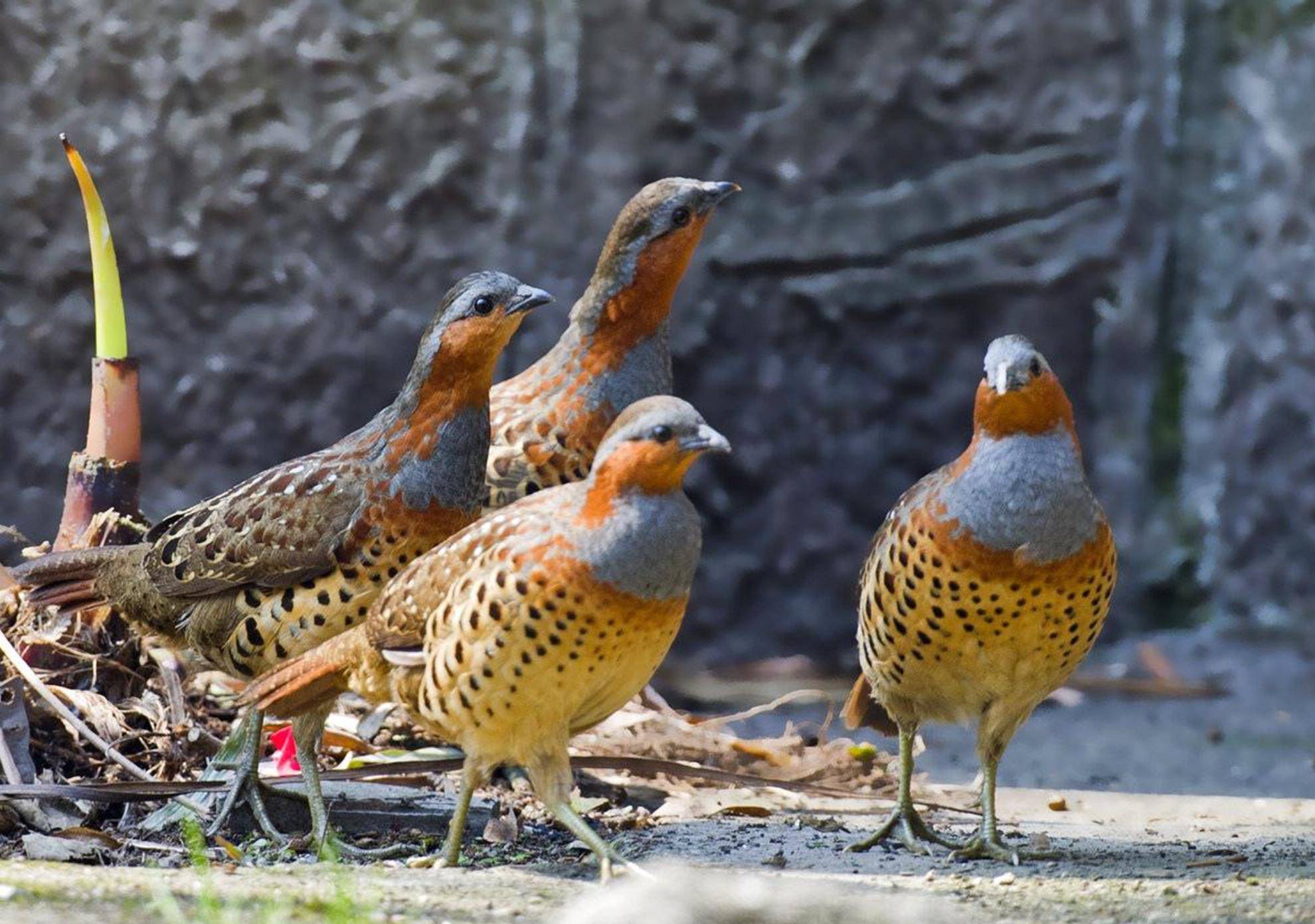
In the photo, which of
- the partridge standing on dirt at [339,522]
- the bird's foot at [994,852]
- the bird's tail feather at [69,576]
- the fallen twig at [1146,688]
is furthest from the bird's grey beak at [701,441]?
the fallen twig at [1146,688]

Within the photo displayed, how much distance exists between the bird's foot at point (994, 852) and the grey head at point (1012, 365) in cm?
108

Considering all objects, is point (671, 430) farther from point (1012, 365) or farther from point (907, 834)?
point (907, 834)

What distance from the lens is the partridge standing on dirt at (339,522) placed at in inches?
189

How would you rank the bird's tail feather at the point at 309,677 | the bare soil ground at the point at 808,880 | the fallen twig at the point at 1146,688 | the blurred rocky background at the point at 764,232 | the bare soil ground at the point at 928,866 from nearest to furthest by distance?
the bare soil ground at the point at 928,866, the bare soil ground at the point at 808,880, the bird's tail feather at the point at 309,677, the blurred rocky background at the point at 764,232, the fallen twig at the point at 1146,688

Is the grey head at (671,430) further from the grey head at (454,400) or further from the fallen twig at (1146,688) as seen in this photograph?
the fallen twig at (1146,688)

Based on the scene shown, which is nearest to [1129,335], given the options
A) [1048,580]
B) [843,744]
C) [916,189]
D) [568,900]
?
[916,189]

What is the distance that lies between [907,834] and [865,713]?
55cm

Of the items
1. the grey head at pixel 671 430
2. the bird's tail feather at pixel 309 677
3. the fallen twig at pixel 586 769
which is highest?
the grey head at pixel 671 430

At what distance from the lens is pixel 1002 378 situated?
4398mm

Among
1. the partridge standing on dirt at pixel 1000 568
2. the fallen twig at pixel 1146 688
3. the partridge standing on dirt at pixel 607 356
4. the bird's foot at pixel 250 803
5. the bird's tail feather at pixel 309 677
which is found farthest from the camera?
the fallen twig at pixel 1146 688

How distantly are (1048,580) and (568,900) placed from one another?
1.37 m

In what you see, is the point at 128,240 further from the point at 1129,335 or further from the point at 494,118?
the point at 1129,335

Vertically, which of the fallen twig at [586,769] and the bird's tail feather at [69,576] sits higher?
the bird's tail feather at [69,576]

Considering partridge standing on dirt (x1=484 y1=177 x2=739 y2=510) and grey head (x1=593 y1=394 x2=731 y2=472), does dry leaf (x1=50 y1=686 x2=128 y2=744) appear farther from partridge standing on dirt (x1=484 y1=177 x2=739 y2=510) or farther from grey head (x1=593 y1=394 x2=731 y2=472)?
grey head (x1=593 y1=394 x2=731 y2=472)
